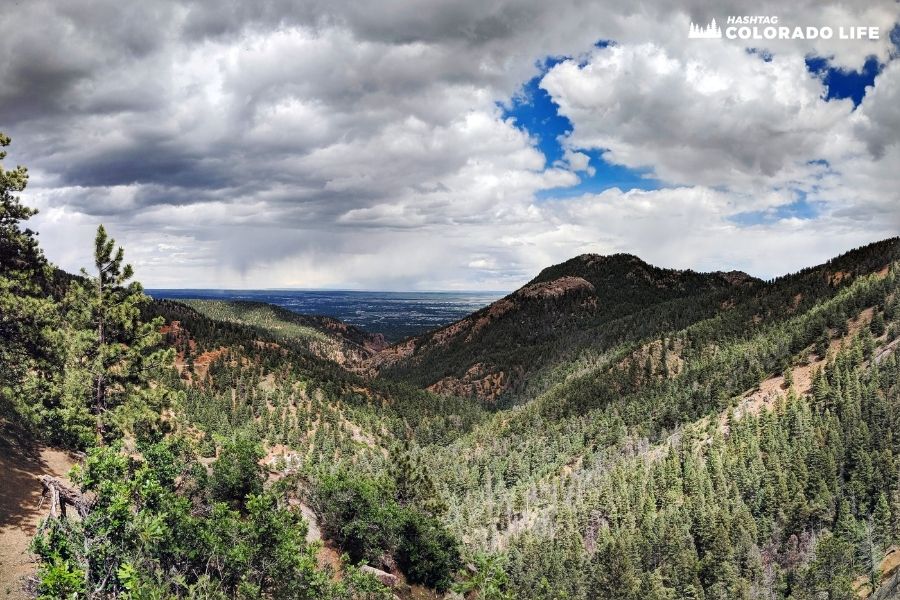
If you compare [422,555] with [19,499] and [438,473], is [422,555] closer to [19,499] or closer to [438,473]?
[19,499]

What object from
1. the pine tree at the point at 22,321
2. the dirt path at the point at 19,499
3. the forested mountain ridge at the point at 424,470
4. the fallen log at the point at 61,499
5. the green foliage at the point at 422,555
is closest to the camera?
the fallen log at the point at 61,499

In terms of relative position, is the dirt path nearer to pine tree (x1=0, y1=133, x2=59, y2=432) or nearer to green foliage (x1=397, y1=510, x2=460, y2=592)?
pine tree (x1=0, y1=133, x2=59, y2=432)

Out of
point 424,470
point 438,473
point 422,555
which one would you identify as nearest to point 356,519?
point 422,555

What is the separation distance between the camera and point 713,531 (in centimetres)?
9744

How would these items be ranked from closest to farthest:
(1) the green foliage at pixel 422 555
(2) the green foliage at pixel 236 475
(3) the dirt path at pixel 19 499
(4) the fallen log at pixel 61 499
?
1. (4) the fallen log at pixel 61 499
2. (3) the dirt path at pixel 19 499
3. (2) the green foliage at pixel 236 475
4. (1) the green foliage at pixel 422 555

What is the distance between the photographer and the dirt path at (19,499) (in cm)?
2684

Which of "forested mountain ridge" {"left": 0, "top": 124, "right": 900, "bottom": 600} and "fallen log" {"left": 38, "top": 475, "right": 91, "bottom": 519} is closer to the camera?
"fallen log" {"left": 38, "top": 475, "right": 91, "bottom": 519}

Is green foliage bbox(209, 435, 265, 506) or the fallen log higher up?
the fallen log

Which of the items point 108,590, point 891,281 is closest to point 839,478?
point 891,281

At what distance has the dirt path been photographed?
26.8 m

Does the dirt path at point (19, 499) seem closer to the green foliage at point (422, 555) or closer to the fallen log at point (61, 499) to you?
the fallen log at point (61, 499)

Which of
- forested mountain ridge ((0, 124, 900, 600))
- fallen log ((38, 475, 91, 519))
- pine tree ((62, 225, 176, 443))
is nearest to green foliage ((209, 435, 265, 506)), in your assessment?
forested mountain ridge ((0, 124, 900, 600))

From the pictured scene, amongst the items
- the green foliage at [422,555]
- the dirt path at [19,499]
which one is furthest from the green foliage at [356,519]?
the dirt path at [19,499]

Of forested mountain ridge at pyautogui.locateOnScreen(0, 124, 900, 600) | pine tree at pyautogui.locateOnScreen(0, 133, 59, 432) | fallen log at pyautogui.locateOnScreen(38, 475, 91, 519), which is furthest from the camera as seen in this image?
pine tree at pyautogui.locateOnScreen(0, 133, 59, 432)
